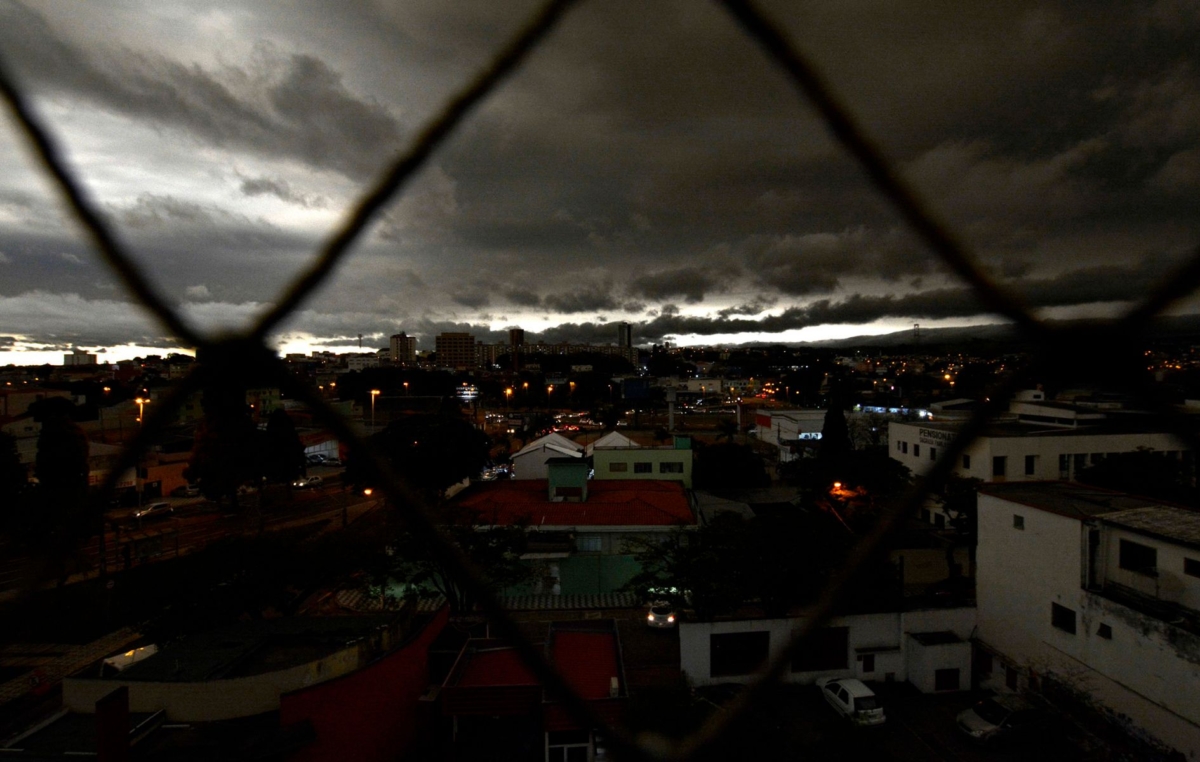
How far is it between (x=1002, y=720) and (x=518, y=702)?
4.80 meters

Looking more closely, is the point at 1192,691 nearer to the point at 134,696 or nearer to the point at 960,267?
the point at 960,267

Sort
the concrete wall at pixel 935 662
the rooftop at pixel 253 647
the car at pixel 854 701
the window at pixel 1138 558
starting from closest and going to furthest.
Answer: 1. the rooftop at pixel 253 647
2. the window at pixel 1138 558
3. the car at pixel 854 701
4. the concrete wall at pixel 935 662

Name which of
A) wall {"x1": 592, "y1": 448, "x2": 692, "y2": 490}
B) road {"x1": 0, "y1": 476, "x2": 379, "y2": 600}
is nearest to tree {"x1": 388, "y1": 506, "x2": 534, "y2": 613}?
road {"x1": 0, "y1": 476, "x2": 379, "y2": 600}

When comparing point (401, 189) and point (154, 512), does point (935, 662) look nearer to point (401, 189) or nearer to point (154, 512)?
point (401, 189)

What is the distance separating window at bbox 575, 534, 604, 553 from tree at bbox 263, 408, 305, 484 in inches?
322

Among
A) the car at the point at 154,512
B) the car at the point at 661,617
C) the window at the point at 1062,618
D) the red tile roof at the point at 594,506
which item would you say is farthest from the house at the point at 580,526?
the car at the point at 154,512

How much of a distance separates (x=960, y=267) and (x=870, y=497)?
12.9 meters

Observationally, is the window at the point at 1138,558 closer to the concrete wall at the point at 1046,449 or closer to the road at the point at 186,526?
the concrete wall at the point at 1046,449

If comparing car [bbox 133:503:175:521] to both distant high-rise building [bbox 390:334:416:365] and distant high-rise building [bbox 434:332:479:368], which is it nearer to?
distant high-rise building [bbox 390:334:416:365]

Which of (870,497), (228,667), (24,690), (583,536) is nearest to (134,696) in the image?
(228,667)

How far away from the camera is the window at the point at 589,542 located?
10039 millimetres

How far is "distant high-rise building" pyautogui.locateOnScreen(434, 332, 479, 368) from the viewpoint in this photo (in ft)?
208

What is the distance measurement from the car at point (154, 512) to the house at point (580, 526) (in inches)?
318

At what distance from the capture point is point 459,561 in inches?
15.9
